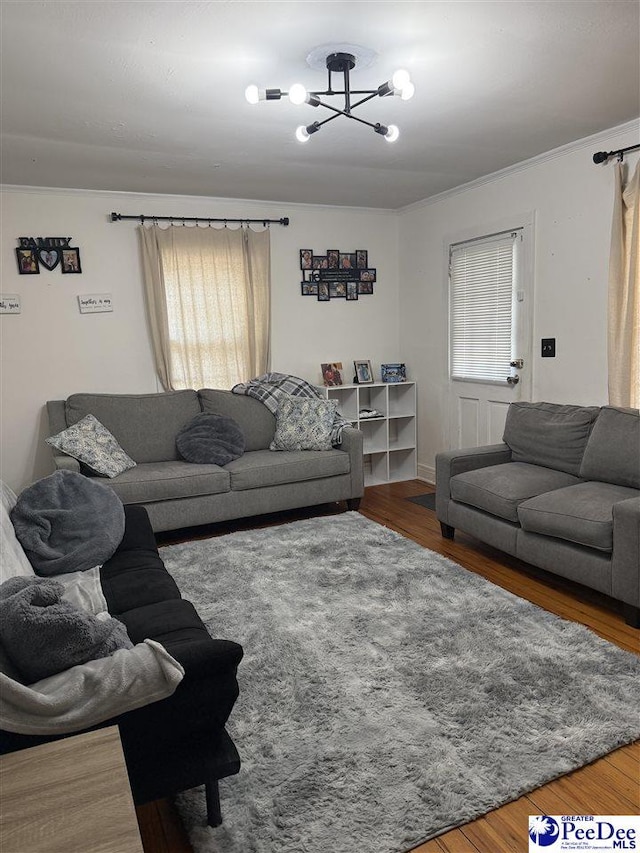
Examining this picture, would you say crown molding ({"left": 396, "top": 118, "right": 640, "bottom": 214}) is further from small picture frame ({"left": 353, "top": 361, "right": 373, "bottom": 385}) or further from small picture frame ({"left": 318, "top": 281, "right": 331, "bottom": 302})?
small picture frame ({"left": 353, "top": 361, "right": 373, "bottom": 385})

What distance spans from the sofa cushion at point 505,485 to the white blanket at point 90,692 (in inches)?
91.8

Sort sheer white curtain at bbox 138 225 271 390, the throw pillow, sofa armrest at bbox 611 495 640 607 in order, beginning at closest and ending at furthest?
1. the throw pillow
2. sofa armrest at bbox 611 495 640 607
3. sheer white curtain at bbox 138 225 271 390

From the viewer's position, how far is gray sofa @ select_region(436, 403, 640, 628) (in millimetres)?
2734

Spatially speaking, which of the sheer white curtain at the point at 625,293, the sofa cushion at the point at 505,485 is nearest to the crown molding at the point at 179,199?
the sheer white curtain at the point at 625,293

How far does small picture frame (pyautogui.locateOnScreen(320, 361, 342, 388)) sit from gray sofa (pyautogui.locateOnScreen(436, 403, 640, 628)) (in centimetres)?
176

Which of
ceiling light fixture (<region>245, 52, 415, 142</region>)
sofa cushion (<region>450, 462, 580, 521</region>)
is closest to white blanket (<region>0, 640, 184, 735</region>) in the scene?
ceiling light fixture (<region>245, 52, 415, 142</region>)

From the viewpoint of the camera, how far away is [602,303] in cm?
375

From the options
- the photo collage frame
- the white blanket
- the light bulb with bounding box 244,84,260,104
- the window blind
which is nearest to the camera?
the white blanket

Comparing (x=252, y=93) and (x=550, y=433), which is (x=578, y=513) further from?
(x=252, y=93)

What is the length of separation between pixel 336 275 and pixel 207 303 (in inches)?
50.9

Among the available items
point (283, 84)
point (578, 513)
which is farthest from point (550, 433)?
point (283, 84)

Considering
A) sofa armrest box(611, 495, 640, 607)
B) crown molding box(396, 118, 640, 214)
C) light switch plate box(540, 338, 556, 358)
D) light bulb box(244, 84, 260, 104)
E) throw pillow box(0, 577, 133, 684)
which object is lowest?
sofa armrest box(611, 495, 640, 607)

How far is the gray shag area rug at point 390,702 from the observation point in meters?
1.70

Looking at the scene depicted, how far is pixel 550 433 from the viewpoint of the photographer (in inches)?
146
